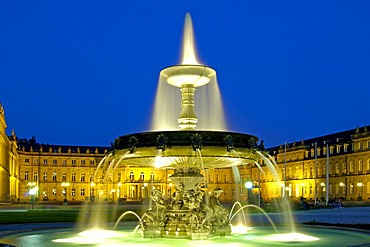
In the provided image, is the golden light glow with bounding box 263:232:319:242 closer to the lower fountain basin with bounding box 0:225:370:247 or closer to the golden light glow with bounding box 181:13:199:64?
the lower fountain basin with bounding box 0:225:370:247

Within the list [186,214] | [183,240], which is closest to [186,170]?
[186,214]

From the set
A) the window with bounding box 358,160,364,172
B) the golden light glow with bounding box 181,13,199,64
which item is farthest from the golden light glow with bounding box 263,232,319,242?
the window with bounding box 358,160,364,172

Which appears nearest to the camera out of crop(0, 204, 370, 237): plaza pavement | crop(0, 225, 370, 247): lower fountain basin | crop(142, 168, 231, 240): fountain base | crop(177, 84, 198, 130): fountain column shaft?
crop(0, 225, 370, 247): lower fountain basin

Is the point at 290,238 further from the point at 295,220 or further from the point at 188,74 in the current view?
the point at 295,220

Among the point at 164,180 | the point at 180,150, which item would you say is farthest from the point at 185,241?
the point at 164,180

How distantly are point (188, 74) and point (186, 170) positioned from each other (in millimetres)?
2897

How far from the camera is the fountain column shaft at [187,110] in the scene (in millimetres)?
17625

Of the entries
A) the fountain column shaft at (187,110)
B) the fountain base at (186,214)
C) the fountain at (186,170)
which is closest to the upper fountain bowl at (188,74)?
the fountain at (186,170)

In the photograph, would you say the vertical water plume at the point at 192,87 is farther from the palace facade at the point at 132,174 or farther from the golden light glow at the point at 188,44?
the palace facade at the point at 132,174

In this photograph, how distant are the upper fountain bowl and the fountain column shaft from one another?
0.62 feet

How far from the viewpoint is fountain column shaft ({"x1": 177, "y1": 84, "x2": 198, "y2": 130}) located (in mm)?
17625

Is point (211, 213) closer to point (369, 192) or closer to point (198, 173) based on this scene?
point (198, 173)

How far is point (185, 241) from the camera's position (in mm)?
15672

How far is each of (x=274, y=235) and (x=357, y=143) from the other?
95.6 meters
